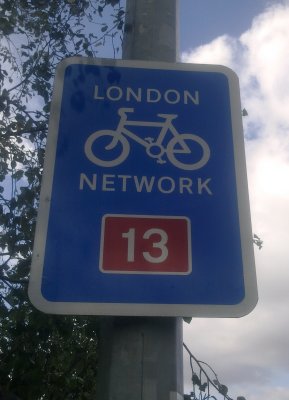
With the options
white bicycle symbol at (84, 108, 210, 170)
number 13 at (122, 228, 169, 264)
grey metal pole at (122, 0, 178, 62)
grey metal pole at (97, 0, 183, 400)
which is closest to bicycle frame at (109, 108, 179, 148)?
white bicycle symbol at (84, 108, 210, 170)

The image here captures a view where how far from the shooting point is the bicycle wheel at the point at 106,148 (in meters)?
1.52

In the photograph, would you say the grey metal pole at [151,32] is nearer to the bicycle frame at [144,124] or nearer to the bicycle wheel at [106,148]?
the bicycle frame at [144,124]

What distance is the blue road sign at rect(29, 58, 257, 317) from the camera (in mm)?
1297

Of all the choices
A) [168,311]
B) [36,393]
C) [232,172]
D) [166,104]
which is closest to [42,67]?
[36,393]

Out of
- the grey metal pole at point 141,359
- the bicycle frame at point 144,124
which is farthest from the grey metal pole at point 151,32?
the grey metal pole at point 141,359

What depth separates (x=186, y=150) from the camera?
155cm

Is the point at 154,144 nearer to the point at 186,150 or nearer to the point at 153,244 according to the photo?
the point at 186,150

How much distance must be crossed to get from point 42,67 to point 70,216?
3388 mm

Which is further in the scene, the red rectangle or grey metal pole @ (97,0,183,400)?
the red rectangle

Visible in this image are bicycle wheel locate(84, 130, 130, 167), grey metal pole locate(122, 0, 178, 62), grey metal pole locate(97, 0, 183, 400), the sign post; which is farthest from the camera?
grey metal pole locate(122, 0, 178, 62)

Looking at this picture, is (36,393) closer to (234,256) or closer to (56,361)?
(56,361)

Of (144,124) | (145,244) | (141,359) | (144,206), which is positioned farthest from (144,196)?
(141,359)

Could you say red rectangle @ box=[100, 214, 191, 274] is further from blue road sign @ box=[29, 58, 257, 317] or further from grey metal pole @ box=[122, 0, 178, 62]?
grey metal pole @ box=[122, 0, 178, 62]

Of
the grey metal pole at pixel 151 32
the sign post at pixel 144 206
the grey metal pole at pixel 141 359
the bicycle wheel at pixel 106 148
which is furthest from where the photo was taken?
the grey metal pole at pixel 151 32
